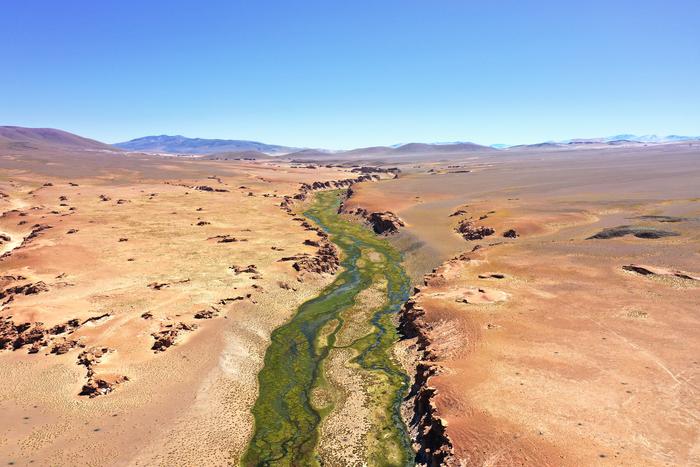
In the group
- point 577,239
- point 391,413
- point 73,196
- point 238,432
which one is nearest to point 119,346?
point 238,432

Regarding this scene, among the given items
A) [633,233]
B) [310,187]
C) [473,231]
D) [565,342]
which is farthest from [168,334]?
[310,187]

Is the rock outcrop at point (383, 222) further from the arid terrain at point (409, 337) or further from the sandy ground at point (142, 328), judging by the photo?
the sandy ground at point (142, 328)

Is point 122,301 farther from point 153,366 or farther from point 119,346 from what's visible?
point 153,366

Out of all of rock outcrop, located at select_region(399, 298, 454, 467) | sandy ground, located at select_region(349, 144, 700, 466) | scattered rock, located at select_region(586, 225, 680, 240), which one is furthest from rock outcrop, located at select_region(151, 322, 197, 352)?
scattered rock, located at select_region(586, 225, 680, 240)

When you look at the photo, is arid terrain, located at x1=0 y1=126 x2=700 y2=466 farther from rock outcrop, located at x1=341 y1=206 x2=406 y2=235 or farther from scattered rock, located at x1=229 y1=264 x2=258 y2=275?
rock outcrop, located at x1=341 y1=206 x2=406 y2=235

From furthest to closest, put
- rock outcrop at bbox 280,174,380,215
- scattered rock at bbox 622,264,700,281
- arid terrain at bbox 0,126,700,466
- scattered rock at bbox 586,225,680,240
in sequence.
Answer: rock outcrop at bbox 280,174,380,215, scattered rock at bbox 586,225,680,240, scattered rock at bbox 622,264,700,281, arid terrain at bbox 0,126,700,466

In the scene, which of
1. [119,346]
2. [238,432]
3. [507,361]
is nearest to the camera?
[238,432]
